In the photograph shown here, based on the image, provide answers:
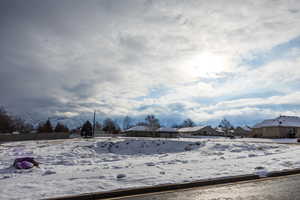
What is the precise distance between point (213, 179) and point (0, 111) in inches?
3623

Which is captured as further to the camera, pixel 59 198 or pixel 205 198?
pixel 205 198

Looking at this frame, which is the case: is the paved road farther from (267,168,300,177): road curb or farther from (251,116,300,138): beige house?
(251,116,300,138): beige house

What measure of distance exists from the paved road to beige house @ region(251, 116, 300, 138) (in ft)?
178

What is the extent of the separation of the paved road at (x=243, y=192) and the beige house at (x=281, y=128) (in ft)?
178

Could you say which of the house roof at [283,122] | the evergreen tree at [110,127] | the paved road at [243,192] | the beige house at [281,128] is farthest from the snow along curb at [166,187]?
the evergreen tree at [110,127]

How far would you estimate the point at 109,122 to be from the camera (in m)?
135

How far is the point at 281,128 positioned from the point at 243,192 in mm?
56661

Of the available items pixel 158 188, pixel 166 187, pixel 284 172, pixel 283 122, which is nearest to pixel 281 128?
pixel 283 122

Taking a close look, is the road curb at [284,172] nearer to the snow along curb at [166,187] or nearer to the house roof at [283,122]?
the snow along curb at [166,187]

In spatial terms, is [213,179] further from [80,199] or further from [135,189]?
[80,199]

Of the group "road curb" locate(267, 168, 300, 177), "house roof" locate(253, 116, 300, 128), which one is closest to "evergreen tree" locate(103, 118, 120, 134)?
"house roof" locate(253, 116, 300, 128)

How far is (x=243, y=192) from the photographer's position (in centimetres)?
597

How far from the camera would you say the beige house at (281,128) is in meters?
54.3

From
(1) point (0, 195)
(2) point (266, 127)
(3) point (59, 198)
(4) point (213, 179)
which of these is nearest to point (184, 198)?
(4) point (213, 179)
